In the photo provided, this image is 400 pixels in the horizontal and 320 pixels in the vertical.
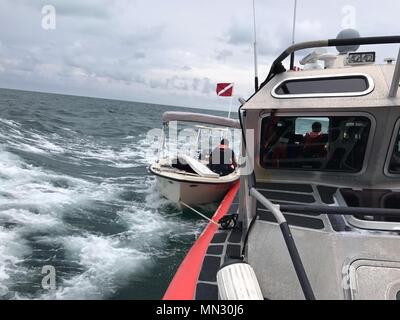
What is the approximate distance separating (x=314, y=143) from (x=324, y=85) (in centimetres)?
85

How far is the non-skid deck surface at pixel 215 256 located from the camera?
12.2ft

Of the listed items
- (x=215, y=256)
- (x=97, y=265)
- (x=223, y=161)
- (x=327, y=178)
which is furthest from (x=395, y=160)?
(x=223, y=161)

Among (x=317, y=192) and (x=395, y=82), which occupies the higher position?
(x=395, y=82)

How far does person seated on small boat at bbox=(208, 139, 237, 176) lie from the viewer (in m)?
12.1

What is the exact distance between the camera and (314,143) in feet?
15.2

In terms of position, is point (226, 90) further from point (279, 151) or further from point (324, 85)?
point (324, 85)

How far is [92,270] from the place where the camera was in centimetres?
657

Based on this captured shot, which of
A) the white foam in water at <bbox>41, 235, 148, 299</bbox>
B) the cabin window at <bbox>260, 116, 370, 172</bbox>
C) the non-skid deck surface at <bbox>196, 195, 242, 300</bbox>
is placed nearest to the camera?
the non-skid deck surface at <bbox>196, 195, 242, 300</bbox>

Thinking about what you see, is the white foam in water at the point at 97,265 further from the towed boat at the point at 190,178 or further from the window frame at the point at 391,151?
the window frame at the point at 391,151

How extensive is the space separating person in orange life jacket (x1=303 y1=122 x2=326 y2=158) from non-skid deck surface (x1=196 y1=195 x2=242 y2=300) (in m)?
1.47

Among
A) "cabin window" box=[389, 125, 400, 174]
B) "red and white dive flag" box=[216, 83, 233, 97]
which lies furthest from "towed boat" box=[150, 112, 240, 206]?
"cabin window" box=[389, 125, 400, 174]

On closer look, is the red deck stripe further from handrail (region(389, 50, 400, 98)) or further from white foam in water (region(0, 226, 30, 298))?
white foam in water (region(0, 226, 30, 298))
